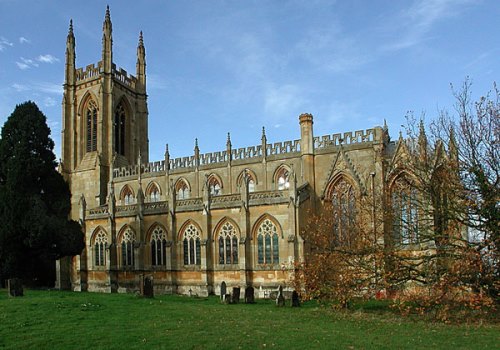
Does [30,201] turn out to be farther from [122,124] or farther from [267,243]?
[122,124]

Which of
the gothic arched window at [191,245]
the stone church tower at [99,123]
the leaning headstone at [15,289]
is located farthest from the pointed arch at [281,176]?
the leaning headstone at [15,289]

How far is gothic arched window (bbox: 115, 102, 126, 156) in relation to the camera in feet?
161

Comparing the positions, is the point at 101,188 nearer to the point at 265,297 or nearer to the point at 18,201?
the point at 18,201

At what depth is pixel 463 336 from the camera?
45.8 feet

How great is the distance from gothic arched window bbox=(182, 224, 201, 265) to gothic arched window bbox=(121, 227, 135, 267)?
446 centimetres

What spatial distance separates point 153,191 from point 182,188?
10.3 ft

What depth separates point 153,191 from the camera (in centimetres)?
4203

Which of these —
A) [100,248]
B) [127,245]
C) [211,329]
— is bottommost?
[211,329]

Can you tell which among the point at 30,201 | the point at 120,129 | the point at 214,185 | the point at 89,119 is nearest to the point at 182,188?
the point at 214,185

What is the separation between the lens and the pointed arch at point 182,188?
131ft

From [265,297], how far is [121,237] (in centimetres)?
1275

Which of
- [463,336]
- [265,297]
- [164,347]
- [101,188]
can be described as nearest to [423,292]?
[463,336]

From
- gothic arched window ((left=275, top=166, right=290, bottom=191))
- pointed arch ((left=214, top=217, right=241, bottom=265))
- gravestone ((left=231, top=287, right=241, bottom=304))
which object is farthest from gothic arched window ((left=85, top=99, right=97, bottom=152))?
gravestone ((left=231, top=287, right=241, bottom=304))

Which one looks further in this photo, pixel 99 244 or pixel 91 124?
pixel 91 124
